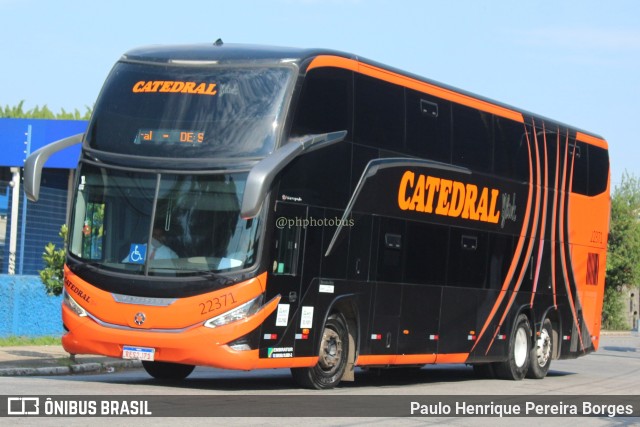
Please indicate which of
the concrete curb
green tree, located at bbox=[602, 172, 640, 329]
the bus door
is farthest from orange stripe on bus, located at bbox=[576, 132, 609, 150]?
green tree, located at bbox=[602, 172, 640, 329]

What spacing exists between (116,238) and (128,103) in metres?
1.82

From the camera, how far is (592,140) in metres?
24.9

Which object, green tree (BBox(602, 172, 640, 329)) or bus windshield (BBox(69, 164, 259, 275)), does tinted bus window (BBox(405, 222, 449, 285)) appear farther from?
green tree (BBox(602, 172, 640, 329))

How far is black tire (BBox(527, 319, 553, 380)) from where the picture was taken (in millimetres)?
22523

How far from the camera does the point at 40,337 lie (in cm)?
2720

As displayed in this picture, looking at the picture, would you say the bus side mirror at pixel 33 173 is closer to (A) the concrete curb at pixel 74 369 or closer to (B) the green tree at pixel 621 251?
(A) the concrete curb at pixel 74 369

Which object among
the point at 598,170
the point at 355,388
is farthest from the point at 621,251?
the point at 355,388

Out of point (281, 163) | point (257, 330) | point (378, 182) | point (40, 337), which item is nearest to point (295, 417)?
point (257, 330)

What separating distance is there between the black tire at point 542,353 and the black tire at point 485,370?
764mm

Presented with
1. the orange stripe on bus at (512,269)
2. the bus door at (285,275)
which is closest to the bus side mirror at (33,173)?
the bus door at (285,275)

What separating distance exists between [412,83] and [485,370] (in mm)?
6553

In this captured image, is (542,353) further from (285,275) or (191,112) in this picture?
(191,112)

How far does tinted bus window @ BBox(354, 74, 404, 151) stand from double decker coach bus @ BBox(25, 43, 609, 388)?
30 millimetres

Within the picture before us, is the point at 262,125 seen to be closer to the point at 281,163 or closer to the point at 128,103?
the point at 281,163
